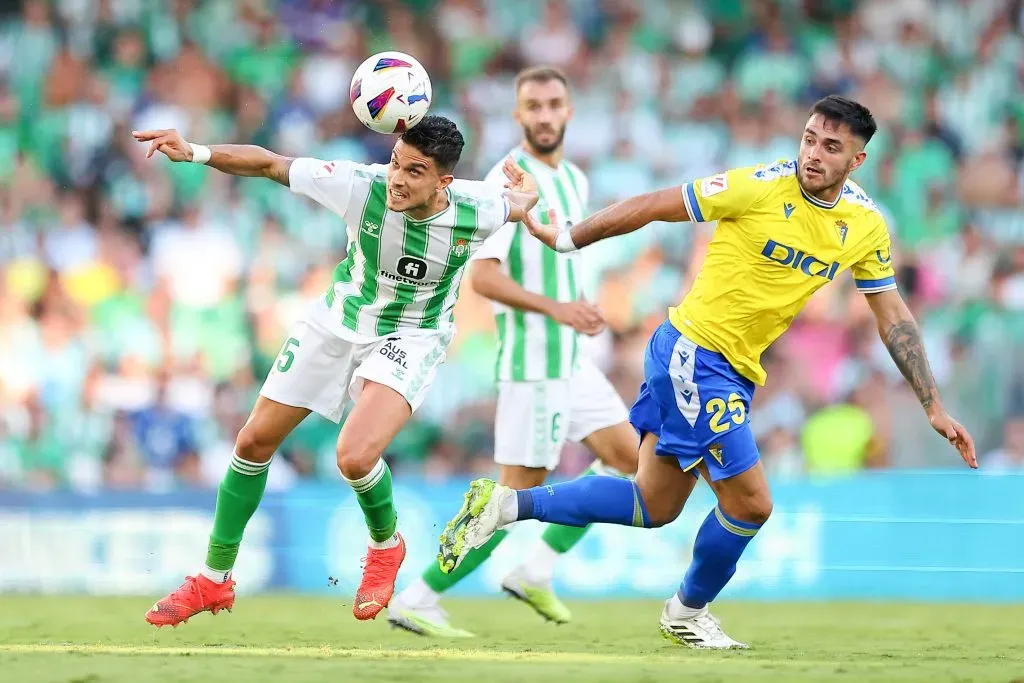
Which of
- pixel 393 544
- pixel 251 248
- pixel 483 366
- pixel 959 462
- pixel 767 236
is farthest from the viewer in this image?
pixel 251 248

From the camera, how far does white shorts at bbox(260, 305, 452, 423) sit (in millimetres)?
8492

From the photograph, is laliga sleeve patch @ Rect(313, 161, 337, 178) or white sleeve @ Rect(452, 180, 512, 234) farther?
white sleeve @ Rect(452, 180, 512, 234)

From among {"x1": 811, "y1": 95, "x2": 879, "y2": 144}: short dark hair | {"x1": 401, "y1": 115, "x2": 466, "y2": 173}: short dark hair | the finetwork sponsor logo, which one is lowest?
the finetwork sponsor logo

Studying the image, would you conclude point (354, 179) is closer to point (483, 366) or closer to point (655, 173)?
point (483, 366)

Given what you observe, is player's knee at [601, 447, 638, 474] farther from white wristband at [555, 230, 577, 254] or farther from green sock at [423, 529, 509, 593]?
white wristband at [555, 230, 577, 254]

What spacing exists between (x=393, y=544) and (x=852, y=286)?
731cm

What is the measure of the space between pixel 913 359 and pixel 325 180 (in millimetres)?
3184

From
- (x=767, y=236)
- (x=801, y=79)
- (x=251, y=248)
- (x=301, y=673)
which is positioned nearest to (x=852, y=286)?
(x=801, y=79)

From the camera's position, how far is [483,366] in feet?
47.3

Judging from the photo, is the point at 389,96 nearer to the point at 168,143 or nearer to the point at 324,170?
the point at 324,170

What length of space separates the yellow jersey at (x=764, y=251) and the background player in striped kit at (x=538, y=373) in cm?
160

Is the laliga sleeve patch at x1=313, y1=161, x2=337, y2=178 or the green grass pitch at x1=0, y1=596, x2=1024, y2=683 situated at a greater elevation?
the laliga sleeve patch at x1=313, y1=161, x2=337, y2=178

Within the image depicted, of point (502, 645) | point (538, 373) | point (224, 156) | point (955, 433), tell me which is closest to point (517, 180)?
point (538, 373)

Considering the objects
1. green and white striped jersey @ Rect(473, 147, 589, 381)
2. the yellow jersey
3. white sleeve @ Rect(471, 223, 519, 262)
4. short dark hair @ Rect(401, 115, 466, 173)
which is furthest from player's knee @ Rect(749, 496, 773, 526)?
white sleeve @ Rect(471, 223, 519, 262)
